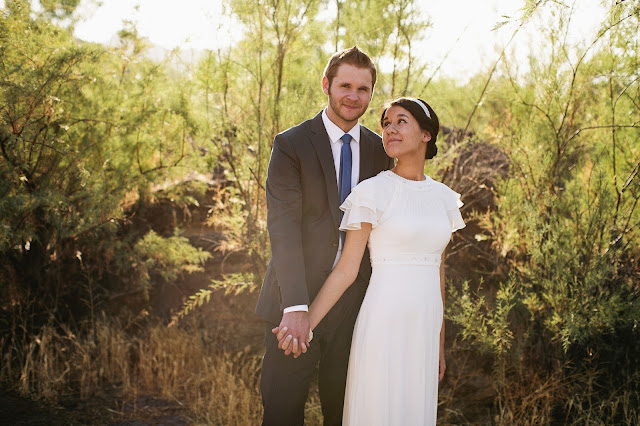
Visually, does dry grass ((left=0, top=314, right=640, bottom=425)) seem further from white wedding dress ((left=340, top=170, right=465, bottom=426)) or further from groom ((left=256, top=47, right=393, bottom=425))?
white wedding dress ((left=340, top=170, right=465, bottom=426))

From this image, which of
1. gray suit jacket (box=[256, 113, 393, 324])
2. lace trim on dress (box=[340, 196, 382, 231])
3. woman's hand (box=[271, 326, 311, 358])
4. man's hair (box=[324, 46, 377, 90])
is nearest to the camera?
woman's hand (box=[271, 326, 311, 358])

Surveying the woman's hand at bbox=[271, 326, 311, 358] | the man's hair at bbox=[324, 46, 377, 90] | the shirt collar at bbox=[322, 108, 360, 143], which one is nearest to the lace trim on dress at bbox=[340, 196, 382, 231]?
the shirt collar at bbox=[322, 108, 360, 143]

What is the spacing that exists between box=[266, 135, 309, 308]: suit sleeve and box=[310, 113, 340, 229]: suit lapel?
0.12 meters

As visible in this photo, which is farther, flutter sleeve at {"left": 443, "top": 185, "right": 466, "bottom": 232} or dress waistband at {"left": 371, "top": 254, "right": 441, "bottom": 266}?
flutter sleeve at {"left": 443, "top": 185, "right": 466, "bottom": 232}

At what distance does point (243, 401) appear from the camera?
13.0ft

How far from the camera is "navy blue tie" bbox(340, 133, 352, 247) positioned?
8.52 ft

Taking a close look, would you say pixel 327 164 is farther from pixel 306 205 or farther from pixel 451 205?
pixel 451 205

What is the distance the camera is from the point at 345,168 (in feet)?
8.59

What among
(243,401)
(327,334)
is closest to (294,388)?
(327,334)

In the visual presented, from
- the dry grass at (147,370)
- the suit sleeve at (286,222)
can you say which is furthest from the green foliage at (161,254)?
the suit sleeve at (286,222)

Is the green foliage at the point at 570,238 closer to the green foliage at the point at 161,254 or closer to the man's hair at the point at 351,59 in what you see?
the man's hair at the point at 351,59

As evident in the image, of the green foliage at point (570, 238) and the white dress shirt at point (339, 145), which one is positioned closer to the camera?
the white dress shirt at point (339, 145)

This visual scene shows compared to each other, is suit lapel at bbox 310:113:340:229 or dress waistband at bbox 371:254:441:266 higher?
suit lapel at bbox 310:113:340:229

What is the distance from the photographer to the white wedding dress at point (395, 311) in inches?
93.7
